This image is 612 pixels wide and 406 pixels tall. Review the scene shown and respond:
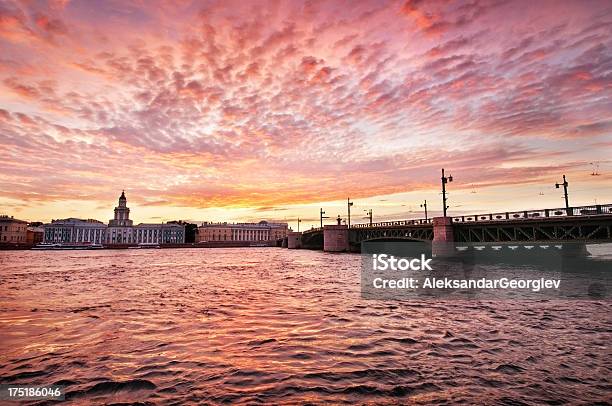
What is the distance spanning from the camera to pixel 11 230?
144 m

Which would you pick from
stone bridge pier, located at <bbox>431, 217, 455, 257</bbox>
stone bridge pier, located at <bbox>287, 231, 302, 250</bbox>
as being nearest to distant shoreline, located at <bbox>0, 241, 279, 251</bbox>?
stone bridge pier, located at <bbox>287, 231, 302, 250</bbox>

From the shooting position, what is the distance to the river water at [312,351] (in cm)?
668

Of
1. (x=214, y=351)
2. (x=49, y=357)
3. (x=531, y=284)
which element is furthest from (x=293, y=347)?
(x=531, y=284)

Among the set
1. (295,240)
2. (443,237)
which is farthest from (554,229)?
(295,240)

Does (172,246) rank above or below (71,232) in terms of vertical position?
below

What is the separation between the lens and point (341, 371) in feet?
25.3

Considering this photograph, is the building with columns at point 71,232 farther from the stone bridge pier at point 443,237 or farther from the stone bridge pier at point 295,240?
the stone bridge pier at point 443,237

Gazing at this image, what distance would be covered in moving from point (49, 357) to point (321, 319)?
26.6 ft

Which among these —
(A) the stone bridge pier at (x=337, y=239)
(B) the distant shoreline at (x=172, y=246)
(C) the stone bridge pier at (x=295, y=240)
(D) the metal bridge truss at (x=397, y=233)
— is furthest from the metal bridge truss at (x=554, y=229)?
(B) the distant shoreline at (x=172, y=246)

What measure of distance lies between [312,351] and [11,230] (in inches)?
7111

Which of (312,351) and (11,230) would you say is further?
(11,230)

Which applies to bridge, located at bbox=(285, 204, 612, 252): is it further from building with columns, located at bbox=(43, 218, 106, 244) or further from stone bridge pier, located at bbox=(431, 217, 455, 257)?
building with columns, located at bbox=(43, 218, 106, 244)

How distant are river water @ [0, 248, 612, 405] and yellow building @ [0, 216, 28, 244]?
164839 millimetres

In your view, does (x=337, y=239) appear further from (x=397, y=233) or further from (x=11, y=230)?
(x=11, y=230)
